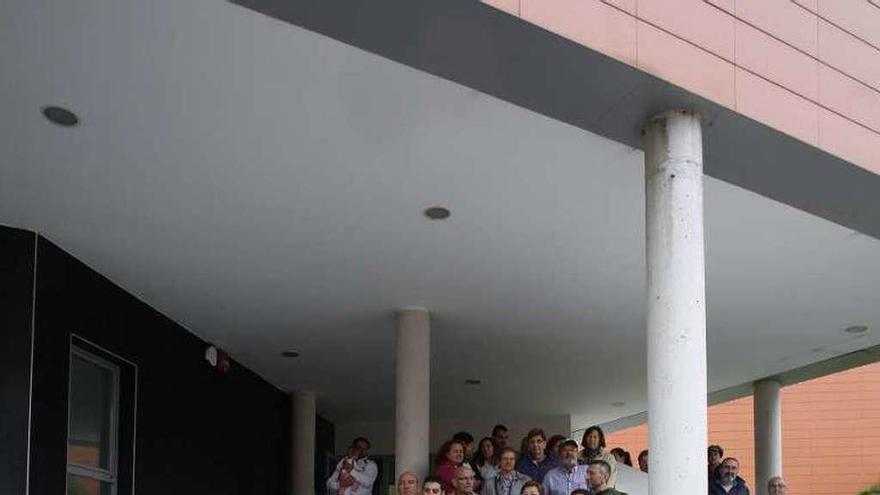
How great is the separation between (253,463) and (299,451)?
177 centimetres

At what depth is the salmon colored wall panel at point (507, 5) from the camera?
6849 millimetres

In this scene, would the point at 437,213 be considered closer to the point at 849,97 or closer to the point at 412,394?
the point at 412,394

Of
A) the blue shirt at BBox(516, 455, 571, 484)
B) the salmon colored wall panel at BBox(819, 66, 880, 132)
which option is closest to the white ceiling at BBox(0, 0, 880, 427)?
the salmon colored wall panel at BBox(819, 66, 880, 132)

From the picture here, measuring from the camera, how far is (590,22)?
7.39 meters

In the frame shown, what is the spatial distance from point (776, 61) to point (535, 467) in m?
5.01

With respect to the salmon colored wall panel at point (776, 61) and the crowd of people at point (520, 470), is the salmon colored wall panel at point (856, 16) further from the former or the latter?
the crowd of people at point (520, 470)

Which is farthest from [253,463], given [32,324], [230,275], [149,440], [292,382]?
[32,324]

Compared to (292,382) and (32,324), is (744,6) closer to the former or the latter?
(32,324)

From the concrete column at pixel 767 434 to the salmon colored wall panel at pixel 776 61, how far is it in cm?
939

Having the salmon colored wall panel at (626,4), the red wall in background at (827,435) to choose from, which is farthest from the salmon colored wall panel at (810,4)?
the red wall in background at (827,435)

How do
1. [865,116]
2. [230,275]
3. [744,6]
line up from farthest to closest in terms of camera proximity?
[230,275]
[865,116]
[744,6]

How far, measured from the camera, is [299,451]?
58.1ft

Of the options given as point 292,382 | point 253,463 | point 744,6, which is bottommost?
point 253,463

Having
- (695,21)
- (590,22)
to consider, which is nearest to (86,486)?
(590,22)
